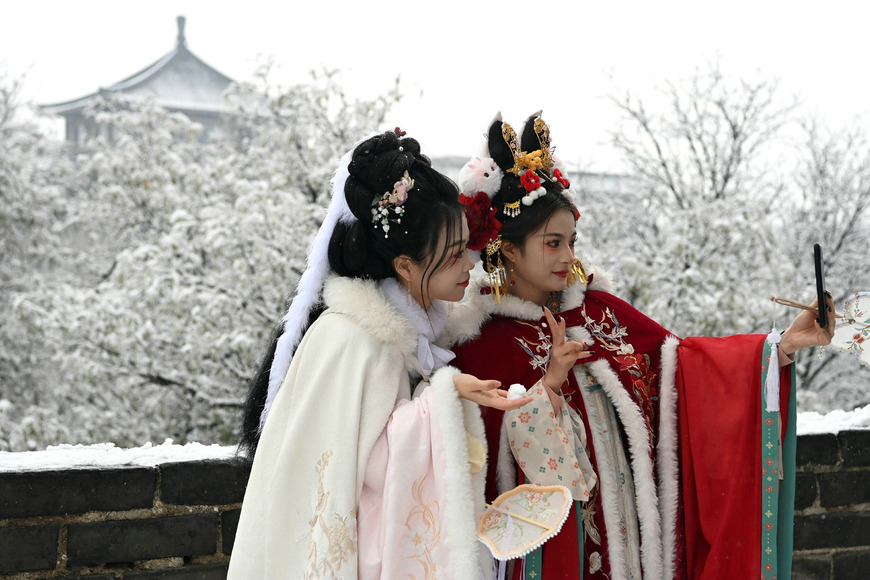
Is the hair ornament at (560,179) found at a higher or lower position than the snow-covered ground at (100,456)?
higher

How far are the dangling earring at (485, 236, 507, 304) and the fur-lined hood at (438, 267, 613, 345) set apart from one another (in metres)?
0.03

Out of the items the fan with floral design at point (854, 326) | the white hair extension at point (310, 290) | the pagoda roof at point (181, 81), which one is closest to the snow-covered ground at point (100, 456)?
the white hair extension at point (310, 290)

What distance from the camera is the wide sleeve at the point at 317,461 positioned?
1.83 meters

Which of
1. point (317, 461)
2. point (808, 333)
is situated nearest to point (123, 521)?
point (317, 461)

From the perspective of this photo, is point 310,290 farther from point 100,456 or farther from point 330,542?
point 100,456

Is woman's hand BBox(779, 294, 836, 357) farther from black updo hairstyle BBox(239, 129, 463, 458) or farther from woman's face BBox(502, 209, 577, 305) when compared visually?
black updo hairstyle BBox(239, 129, 463, 458)

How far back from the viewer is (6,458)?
8.41ft

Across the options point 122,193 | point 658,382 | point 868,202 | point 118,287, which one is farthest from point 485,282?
point 868,202

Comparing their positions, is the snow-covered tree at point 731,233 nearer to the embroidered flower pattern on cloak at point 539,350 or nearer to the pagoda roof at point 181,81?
the embroidered flower pattern on cloak at point 539,350

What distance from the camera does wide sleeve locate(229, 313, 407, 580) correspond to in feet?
6.01

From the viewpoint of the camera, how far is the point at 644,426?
7.55 feet

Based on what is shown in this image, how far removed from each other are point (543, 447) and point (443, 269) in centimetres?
50

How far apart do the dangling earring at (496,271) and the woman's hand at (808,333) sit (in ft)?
2.47

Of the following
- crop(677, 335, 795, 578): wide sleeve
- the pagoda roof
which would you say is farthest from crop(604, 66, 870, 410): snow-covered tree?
the pagoda roof
